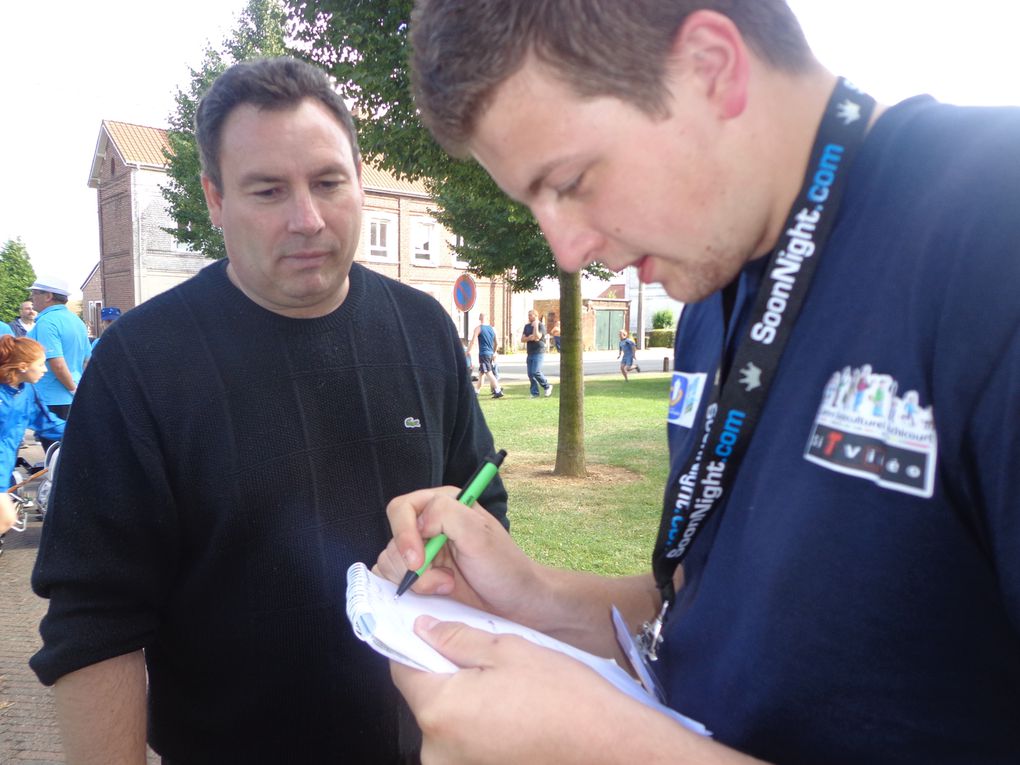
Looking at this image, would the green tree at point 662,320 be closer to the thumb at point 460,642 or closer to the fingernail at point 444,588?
the fingernail at point 444,588

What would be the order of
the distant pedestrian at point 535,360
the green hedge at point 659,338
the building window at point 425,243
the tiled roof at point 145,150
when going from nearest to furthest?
1. the distant pedestrian at point 535,360
2. the tiled roof at point 145,150
3. the building window at point 425,243
4. the green hedge at point 659,338

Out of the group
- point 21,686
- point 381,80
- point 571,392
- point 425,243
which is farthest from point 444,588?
point 425,243

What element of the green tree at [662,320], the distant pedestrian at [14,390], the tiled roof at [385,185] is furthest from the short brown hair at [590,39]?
the green tree at [662,320]

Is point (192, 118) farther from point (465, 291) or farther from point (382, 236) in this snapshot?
point (382, 236)

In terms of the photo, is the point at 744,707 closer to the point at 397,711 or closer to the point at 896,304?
the point at 896,304

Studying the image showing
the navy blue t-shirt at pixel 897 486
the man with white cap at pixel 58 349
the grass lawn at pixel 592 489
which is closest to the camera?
the navy blue t-shirt at pixel 897 486

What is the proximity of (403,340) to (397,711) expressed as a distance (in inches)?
42.0

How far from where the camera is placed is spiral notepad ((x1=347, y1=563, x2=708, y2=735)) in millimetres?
1063

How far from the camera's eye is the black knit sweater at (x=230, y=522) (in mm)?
1645

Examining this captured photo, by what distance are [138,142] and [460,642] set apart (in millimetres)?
34368

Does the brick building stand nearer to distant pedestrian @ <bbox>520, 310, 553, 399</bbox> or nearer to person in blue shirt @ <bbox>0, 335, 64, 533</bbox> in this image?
distant pedestrian @ <bbox>520, 310, 553, 399</bbox>

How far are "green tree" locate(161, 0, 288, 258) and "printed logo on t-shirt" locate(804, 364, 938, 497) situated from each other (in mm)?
15941

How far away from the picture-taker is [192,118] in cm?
1591

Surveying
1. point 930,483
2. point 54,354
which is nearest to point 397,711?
point 930,483
